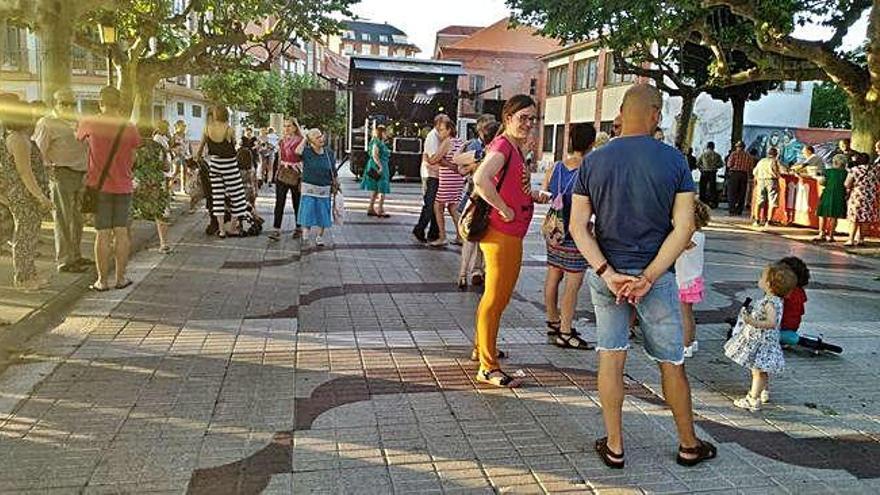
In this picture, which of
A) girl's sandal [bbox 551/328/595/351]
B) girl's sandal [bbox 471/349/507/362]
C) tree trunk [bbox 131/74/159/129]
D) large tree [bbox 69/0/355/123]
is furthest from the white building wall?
girl's sandal [bbox 471/349/507/362]

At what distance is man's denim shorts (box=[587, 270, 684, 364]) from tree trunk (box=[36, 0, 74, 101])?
9.34 meters

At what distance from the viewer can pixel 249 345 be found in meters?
5.31

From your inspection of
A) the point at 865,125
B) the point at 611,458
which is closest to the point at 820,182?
the point at 865,125

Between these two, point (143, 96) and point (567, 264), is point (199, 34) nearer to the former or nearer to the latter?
point (143, 96)

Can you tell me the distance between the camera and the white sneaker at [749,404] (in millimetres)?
4359

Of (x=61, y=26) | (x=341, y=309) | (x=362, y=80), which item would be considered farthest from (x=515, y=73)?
(x=341, y=309)

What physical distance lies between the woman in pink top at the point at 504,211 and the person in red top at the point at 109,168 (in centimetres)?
393

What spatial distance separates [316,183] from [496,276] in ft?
18.5

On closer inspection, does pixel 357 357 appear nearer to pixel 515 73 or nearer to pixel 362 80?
pixel 362 80

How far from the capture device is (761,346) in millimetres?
4379

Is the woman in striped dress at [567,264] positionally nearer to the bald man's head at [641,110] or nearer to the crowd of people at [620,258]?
the crowd of people at [620,258]

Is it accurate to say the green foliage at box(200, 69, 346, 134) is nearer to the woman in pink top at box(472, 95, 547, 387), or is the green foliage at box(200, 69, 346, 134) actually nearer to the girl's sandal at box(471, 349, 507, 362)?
the girl's sandal at box(471, 349, 507, 362)

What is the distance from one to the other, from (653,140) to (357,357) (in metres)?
2.68

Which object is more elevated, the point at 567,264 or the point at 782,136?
the point at 782,136
